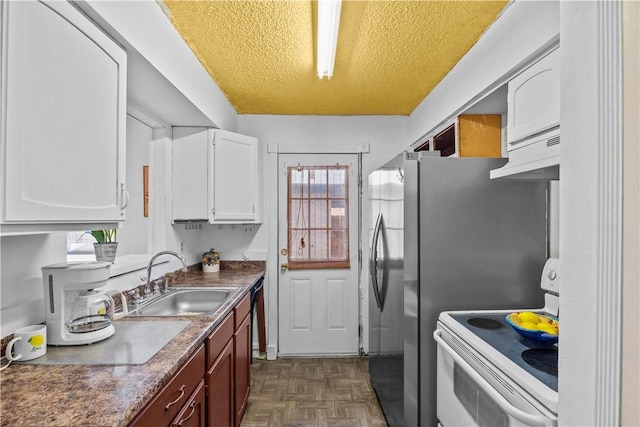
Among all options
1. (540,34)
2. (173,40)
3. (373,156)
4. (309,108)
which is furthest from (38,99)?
(373,156)

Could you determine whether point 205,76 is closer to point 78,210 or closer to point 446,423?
point 78,210

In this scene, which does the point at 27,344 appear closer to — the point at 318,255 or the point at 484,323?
the point at 484,323

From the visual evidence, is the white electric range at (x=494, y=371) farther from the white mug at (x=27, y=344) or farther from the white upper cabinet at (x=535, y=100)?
the white mug at (x=27, y=344)

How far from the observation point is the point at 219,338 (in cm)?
177

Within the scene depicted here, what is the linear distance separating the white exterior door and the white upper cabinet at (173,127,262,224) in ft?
2.32

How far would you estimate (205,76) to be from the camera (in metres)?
2.48

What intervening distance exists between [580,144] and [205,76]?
2388mm

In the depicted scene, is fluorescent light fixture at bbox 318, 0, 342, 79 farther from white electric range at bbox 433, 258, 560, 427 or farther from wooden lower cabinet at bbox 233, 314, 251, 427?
wooden lower cabinet at bbox 233, 314, 251, 427

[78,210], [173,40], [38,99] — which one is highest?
[173,40]

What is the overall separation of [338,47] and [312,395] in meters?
2.52

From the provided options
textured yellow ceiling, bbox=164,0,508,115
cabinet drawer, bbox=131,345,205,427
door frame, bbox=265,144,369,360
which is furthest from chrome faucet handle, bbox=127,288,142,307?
door frame, bbox=265,144,369,360

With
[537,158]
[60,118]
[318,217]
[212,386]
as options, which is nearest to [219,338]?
[212,386]

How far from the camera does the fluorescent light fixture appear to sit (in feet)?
5.34

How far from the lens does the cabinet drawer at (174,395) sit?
1.02 metres
